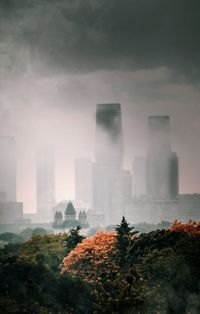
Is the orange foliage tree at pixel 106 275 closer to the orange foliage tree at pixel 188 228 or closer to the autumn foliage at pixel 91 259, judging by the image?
the autumn foliage at pixel 91 259

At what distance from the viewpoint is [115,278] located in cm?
8169

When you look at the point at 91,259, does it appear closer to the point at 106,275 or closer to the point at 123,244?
the point at 123,244

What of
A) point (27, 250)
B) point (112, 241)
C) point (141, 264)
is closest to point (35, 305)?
point (141, 264)

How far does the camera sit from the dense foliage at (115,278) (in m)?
77.4

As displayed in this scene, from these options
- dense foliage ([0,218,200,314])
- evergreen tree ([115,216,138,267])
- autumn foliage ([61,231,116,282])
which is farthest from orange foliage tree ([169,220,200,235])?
autumn foliage ([61,231,116,282])

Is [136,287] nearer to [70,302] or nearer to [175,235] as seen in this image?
[70,302]

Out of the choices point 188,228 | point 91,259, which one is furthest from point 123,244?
A: point 188,228

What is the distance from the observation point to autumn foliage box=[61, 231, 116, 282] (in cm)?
9875

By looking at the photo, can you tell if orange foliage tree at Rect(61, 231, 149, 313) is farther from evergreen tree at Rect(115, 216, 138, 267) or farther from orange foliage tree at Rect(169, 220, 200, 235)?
orange foliage tree at Rect(169, 220, 200, 235)

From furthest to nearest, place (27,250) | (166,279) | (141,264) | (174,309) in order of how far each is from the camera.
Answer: (27,250) → (141,264) → (166,279) → (174,309)

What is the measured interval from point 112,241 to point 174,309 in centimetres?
2714

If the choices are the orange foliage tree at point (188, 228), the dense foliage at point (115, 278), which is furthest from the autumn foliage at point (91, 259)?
the orange foliage tree at point (188, 228)

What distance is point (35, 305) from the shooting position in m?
79.2

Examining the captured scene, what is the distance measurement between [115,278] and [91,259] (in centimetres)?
2079
